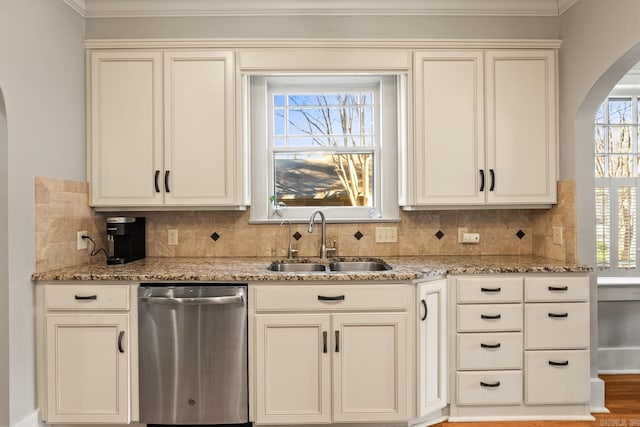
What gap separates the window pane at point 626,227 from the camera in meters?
3.48

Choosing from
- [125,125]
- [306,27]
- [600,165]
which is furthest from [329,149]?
[600,165]

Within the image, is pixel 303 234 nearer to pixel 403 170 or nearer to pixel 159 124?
pixel 403 170

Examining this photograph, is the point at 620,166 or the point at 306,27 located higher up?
the point at 306,27

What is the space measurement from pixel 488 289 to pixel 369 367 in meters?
0.81

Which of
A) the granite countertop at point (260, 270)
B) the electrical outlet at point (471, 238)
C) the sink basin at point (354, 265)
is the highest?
the electrical outlet at point (471, 238)

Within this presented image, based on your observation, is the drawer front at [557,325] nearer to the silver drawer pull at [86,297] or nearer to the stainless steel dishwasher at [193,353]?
the stainless steel dishwasher at [193,353]

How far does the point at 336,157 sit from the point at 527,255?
154 centimetres

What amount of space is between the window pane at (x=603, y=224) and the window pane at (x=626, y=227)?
0.09 meters

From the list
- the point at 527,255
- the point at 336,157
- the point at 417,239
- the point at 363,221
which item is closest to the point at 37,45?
the point at 336,157

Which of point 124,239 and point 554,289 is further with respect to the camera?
point 124,239

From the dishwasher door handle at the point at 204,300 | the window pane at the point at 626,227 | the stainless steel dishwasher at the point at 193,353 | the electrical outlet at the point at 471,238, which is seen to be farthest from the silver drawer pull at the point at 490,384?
the window pane at the point at 626,227

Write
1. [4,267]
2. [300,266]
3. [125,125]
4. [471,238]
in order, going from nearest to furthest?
1. [4,267]
2. [125,125]
3. [300,266]
4. [471,238]

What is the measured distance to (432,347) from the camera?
2.47 meters

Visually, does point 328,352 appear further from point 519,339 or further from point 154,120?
point 154,120
